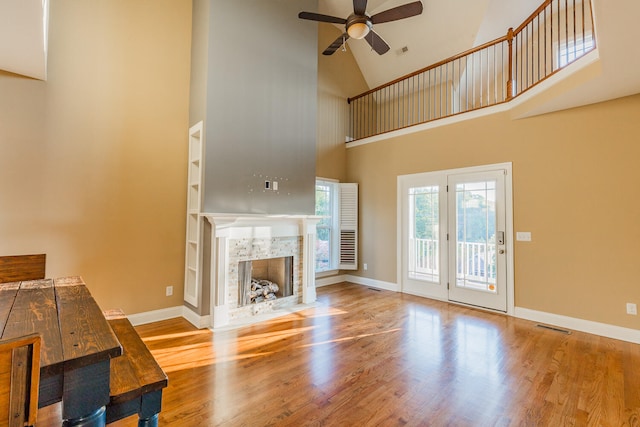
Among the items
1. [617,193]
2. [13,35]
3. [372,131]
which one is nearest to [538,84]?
[617,193]

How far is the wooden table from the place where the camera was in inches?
39.5

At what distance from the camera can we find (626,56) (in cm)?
262

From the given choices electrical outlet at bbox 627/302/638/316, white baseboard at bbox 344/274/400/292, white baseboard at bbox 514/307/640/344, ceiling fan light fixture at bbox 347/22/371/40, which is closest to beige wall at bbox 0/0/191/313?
ceiling fan light fixture at bbox 347/22/371/40

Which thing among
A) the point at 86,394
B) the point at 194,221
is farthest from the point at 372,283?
the point at 86,394

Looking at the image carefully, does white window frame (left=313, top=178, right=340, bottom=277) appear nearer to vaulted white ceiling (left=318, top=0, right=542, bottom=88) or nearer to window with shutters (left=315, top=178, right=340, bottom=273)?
window with shutters (left=315, top=178, right=340, bottom=273)

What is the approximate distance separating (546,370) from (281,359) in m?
2.45

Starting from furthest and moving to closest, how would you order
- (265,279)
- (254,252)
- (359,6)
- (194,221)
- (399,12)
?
1. (265,279)
2. (254,252)
3. (194,221)
4. (399,12)
5. (359,6)

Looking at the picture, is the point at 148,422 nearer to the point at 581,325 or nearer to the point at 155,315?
the point at 155,315

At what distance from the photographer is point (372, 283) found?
5.97 metres

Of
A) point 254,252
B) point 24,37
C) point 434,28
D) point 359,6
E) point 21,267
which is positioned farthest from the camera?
point 434,28

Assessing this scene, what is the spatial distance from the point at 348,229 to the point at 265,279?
84.4 inches

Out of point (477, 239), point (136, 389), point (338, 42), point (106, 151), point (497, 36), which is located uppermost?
point (497, 36)

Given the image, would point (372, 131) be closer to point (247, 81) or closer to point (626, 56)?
point (247, 81)

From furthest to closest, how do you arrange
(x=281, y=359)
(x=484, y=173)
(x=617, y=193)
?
(x=484, y=173) → (x=617, y=193) → (x=281, y=359)
